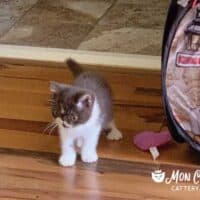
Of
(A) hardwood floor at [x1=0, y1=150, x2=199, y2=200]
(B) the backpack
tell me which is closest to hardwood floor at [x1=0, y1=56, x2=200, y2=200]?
(A) hardwood floor at [x1=0, y1=150, x2=199, y2=200]

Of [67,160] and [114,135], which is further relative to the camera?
[114,135]

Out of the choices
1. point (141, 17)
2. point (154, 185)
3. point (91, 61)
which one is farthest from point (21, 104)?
point (141, 17)

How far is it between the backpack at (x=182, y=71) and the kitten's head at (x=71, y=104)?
205 mm

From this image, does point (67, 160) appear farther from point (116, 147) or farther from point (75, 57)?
point (75, 57)

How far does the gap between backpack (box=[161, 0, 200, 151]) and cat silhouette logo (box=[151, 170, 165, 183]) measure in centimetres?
10

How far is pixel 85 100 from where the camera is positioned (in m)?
1.72

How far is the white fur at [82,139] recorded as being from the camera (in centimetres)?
177

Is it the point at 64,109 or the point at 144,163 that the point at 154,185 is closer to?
the point at 144,163

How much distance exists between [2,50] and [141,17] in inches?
23.8

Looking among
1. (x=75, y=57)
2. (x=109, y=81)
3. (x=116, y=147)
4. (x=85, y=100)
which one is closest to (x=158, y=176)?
(x=116, y=147)

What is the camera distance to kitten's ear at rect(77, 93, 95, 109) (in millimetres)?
1705

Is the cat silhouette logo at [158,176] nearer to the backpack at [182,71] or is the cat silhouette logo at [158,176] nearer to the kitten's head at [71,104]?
the backpack at [182,71]

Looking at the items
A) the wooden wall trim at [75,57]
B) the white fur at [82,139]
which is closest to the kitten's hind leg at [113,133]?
the white fur at [82,139]

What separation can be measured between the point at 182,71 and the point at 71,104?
0.30m
